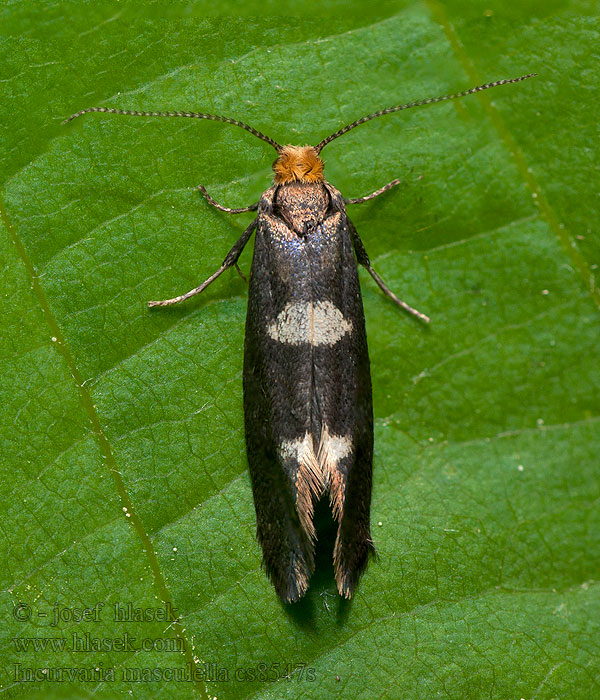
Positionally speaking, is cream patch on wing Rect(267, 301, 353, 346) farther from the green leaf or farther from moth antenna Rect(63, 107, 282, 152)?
moth antenna Rect(63, 107, 282, 152)

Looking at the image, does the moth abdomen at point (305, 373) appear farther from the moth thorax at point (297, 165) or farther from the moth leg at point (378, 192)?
the moth leg at point (378, 192)

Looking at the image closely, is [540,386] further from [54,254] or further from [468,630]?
[54,254]

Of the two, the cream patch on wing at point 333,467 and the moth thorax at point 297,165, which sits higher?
the moth thorax at point 297,165

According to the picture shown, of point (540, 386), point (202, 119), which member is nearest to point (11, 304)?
point (202, 119)

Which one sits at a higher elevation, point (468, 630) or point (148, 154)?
point (148, 154)

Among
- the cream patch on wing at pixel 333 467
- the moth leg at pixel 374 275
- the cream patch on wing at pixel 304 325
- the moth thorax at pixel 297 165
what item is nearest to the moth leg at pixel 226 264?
the moth thorax at pixel 297 165

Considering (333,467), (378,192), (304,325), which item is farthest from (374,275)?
(333,467)

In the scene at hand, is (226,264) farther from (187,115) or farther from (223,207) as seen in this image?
(187,115)

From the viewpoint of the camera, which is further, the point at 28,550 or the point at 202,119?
the point at 202,119
